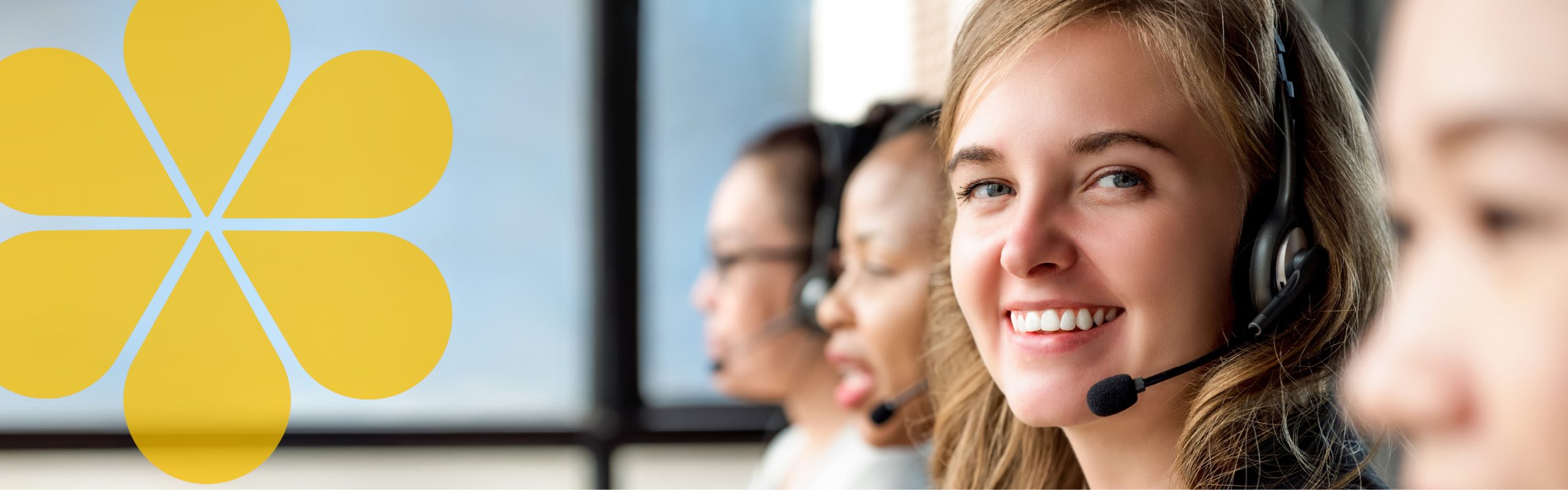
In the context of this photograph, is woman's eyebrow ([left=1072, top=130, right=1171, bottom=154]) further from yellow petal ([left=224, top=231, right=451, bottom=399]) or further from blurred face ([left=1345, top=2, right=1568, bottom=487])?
yellow petal ([left=224, top=231, right=451, bottom=399])

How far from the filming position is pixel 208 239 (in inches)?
40.3

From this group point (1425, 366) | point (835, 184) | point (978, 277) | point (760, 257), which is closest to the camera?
point (1425, 366)

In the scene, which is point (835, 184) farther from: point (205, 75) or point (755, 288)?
point (205, 75)

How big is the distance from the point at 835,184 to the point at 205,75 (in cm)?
104

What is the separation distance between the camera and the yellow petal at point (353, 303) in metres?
1.04

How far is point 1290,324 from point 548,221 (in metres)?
2.89

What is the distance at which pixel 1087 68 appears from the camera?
93 centimetres

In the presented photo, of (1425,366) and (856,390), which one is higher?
(856,390)

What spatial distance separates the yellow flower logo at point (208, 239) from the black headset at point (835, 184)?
0.84 m

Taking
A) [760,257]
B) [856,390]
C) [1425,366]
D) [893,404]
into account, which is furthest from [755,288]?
[1425,366]

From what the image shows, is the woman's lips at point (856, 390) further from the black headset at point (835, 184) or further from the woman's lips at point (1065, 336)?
the woman's lips at point (1065, 336)

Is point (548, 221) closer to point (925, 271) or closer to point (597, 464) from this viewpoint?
point (597, 464)

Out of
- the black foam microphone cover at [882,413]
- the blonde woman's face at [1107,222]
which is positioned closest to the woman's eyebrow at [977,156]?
the blonde woman's face at [1107,222]

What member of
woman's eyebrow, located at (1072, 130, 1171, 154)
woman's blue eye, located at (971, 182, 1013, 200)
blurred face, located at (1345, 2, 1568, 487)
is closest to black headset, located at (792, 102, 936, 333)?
woman's blue eye, located at (971, 182, 1013, 200)
